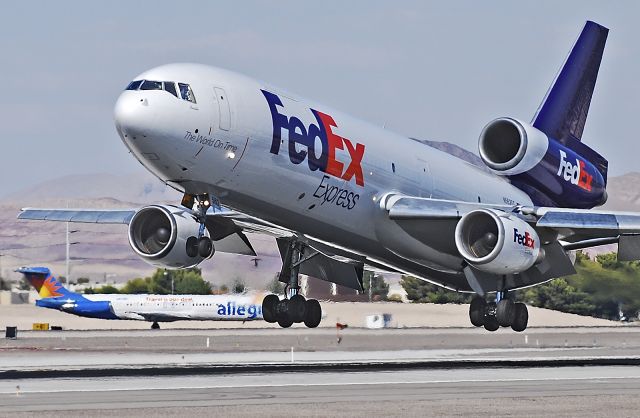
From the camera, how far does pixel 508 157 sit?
1697 inches

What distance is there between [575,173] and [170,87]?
18.5 metres

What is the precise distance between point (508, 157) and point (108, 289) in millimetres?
99442

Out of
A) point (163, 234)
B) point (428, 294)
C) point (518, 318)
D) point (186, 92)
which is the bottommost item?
point (518, 318)

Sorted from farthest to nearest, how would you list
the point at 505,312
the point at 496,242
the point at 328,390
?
the point at 505,312, the point at 496,242, the point at 328,390

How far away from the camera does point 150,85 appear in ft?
106

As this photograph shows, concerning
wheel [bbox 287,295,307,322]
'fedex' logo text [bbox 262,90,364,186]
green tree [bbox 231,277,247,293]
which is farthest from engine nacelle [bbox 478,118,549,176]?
green tree [bbox 231,277,247,293]

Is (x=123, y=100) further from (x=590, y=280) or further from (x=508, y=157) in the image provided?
(x=590, y=280)

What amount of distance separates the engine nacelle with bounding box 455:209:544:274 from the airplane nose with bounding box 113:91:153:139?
12.4 meters

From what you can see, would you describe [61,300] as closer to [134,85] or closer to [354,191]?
[354,191]

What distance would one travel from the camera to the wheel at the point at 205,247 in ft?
115

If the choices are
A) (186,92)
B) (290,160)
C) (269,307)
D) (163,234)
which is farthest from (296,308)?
(186,92)

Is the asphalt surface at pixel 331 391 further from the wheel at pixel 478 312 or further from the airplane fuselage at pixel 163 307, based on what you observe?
the airplane fuselage at pixel 163 307

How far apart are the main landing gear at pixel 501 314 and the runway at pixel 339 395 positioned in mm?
4804

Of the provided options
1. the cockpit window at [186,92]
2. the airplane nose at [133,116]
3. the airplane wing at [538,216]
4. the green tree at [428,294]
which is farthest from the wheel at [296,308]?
the green tree at [428,294]
